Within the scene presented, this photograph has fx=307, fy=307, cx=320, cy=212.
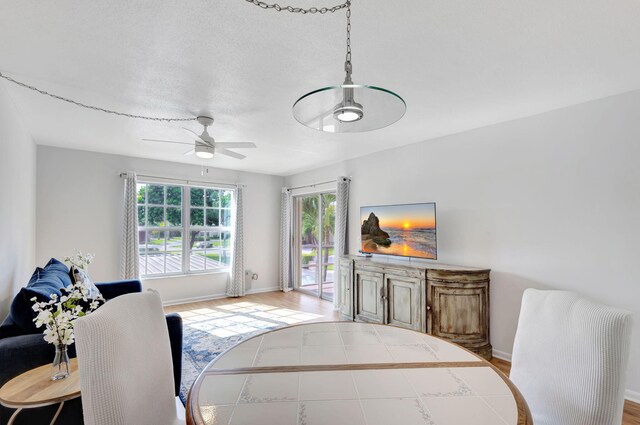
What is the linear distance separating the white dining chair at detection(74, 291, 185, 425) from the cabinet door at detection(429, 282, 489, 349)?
2.72 m

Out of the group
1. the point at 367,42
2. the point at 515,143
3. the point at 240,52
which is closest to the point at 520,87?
the point at 515,143

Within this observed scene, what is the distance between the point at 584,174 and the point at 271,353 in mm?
3019

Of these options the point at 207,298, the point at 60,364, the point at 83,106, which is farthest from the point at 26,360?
the point at 207,298

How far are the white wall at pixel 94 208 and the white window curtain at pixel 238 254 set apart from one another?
225 millimetres

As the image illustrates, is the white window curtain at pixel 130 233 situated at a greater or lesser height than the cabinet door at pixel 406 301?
greater

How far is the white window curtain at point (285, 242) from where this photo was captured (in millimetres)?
6430

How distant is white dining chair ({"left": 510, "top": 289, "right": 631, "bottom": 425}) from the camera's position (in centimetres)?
109

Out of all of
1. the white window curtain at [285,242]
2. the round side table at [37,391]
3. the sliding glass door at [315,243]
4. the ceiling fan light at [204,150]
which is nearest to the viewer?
the round side table at [37,391]

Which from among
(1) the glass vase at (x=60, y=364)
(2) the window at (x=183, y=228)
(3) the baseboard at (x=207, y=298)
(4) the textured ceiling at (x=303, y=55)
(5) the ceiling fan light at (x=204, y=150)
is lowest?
(3) the baseboard at (x=207, y=298)

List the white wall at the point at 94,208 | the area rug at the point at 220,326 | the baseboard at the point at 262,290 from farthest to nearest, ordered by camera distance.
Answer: the baseboard at the point at 262,290, the white wall at the point at 94,208, the area rug at the point at 220,326

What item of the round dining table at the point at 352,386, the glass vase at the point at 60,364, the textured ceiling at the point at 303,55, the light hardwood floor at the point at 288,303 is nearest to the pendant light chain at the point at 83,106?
the textured ceiling at the point at 303,55

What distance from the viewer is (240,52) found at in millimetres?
1936

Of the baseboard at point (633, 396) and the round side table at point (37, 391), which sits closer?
the round side table at point (37, 391)

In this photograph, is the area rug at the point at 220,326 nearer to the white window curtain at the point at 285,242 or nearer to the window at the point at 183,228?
the window at the point at 183,228
